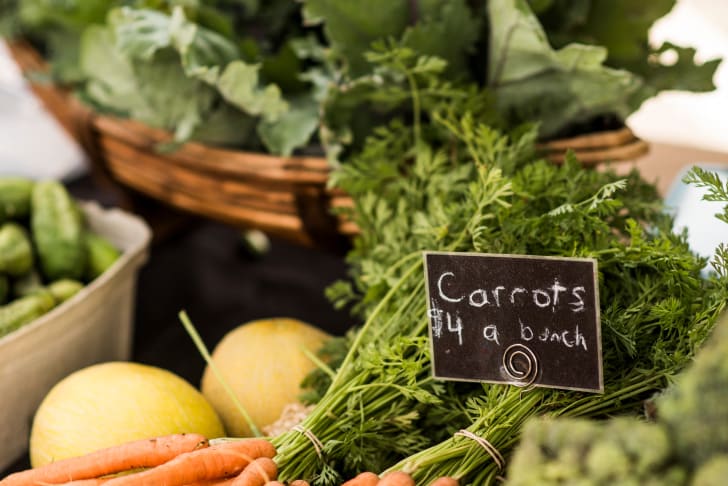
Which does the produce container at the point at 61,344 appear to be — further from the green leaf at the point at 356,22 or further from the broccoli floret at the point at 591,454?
the broccoli floret at the point at 591,454

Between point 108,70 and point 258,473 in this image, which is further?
point 108,70

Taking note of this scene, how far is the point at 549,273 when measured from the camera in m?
0.56

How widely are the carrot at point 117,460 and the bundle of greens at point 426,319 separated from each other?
95mm

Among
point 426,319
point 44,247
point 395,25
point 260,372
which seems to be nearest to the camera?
point 426,319

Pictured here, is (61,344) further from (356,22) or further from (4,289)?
(356,22)

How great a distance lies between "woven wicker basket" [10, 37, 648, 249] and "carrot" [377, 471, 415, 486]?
1.64 feet

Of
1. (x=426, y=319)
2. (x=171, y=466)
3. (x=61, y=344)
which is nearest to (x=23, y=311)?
(x=61, y=344)

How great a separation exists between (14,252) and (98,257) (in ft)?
0.42

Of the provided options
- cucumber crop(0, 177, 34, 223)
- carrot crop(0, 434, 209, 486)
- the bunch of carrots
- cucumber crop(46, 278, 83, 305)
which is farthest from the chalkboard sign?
cucumber crop(0, 177, 34, 223)

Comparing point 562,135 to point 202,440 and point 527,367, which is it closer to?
point 527,367

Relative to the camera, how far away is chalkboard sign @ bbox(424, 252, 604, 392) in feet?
1.83

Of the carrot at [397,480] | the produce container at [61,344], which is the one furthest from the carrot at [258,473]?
the produce container at [61,344]

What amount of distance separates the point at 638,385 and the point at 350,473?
0.96 ft

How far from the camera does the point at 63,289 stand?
3.16 ft
